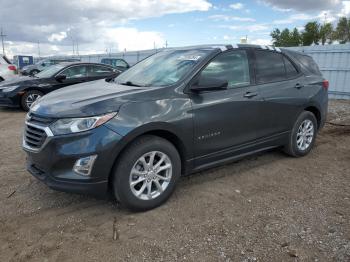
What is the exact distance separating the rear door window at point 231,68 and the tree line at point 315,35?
177 feet

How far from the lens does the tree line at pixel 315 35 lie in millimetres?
54688

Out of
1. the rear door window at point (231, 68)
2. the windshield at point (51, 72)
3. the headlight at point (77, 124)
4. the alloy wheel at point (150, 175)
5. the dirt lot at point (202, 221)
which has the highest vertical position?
the rear door window at point (231, 68)

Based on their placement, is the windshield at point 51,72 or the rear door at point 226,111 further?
the windshield at point 51,72

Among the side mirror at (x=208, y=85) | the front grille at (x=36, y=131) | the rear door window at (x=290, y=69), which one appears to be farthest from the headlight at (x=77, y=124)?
the rear door window at (x=290, y=69)

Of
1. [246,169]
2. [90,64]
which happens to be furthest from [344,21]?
[246,169]

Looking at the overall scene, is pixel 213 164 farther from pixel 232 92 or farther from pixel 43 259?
pixel 43 259

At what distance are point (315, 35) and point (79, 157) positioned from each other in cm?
5846

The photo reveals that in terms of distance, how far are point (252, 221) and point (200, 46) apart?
7.65 ft

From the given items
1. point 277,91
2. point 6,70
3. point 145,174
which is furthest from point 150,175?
point 6,70

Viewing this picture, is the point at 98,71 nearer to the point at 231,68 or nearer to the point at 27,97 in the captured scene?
the point at 27,97

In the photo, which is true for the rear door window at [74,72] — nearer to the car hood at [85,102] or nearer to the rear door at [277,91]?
the car hood at [85,102]

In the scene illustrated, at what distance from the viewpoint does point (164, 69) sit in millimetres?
4320

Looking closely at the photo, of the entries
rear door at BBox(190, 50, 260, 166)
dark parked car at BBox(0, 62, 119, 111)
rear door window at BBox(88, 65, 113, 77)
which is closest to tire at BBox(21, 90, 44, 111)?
dark parked car at BBox(0, 62, 119, 111)

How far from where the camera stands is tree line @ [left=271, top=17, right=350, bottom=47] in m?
54.7
